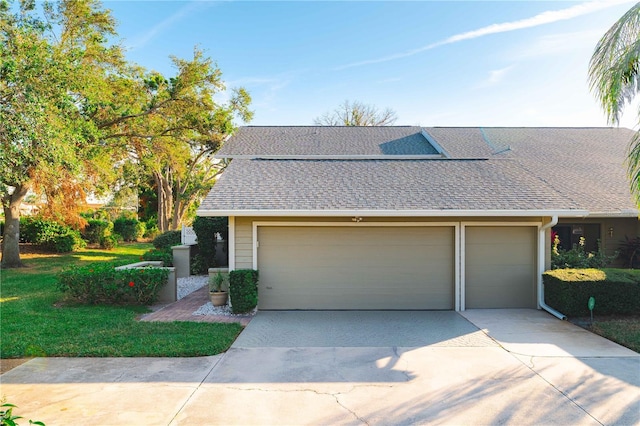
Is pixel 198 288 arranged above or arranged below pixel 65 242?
below

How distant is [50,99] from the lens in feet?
34.4

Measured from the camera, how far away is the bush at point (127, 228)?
2497cm

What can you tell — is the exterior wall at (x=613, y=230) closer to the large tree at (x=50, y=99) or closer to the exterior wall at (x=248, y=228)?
the exterior wall at (x=248, y=228)

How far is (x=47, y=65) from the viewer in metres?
10.5

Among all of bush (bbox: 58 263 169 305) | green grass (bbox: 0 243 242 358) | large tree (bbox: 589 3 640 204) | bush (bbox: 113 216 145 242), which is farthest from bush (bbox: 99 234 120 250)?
large tree (bbox: 589 3 640 204)

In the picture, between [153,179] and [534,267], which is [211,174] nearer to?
[153,179]

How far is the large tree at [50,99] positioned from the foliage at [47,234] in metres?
3.70

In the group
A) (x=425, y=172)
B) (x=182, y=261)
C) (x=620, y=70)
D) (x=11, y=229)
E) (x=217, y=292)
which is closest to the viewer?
(x=620, y=70)

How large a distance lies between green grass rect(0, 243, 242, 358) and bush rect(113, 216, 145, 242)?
1580cm

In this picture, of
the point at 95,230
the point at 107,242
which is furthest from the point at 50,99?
the point at 95,230

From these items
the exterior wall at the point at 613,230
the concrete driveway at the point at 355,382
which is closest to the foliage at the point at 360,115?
the exterior wall at the point at 613,230

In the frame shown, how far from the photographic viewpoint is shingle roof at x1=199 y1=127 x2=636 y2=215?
27.0 ft

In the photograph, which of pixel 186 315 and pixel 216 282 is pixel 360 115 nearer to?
pixel 216 282

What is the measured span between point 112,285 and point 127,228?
18.4 meters
